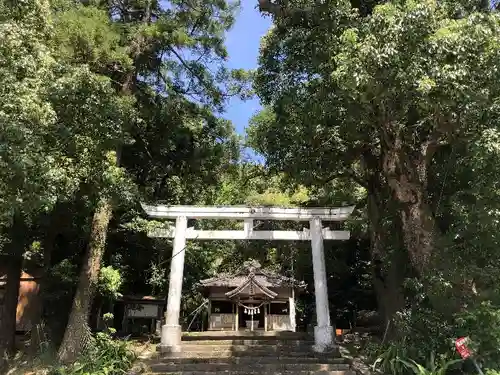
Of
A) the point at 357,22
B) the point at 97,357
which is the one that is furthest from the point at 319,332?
the point at 357,22

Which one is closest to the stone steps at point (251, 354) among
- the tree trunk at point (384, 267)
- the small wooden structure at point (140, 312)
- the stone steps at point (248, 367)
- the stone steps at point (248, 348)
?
the stone steps at point (248, 348)

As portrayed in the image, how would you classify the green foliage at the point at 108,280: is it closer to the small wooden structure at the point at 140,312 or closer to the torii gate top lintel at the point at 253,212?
the torii gate top lintel at the point at 253,212

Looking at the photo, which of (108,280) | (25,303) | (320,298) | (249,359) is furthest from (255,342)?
(25,303)

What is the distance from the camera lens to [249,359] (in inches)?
414

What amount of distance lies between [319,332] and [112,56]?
29.3 ft

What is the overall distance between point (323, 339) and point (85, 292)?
621 cm

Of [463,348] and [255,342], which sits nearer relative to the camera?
[463,348]

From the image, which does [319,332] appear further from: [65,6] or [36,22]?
[65,6]

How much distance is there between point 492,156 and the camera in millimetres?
7355

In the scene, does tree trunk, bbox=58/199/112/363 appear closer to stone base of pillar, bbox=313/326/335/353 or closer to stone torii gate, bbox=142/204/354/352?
stone torii gate, bbox=142/204/354/352

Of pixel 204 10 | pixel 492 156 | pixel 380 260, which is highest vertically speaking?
pixel 204 10

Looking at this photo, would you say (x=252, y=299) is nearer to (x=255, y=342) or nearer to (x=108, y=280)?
(x=255, y=342)

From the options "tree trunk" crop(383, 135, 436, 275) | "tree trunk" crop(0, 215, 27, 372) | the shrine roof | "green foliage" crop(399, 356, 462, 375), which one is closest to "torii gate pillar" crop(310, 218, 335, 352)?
"green foliage" crop(399, 356, 462, 375)

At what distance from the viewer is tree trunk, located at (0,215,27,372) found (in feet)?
39.0
